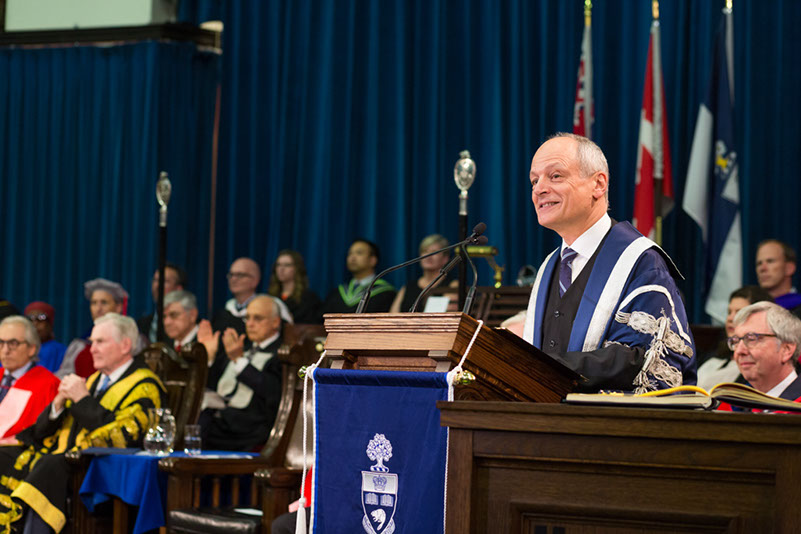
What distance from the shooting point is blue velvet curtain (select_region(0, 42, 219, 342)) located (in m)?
9.67

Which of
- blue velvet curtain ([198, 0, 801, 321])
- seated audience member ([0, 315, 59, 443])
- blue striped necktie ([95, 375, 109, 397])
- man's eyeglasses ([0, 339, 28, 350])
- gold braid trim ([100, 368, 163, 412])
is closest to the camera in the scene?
gold braid trim ([100, 368, 163, 412])

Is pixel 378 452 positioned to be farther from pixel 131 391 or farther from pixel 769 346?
pixel 131 391

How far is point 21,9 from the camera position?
1016 centimetres

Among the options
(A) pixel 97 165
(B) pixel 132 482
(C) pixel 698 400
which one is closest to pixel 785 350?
(C) pixel 698 400

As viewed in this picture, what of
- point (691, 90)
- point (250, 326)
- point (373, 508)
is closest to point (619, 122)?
point (691, 90)

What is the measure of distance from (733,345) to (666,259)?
133cm

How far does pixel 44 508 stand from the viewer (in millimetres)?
5699

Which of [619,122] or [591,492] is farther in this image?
[619,122]

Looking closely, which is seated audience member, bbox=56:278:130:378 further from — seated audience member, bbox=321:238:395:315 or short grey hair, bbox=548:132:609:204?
short grey hair, bbox=548:132:609:204

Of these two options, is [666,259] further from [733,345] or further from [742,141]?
[742,141]

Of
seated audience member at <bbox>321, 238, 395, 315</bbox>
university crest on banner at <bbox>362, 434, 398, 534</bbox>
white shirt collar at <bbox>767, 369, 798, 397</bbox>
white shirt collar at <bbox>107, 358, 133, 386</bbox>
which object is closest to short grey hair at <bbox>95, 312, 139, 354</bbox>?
white shirt collar at <bbox>107, 358, 133, 386</bbox>

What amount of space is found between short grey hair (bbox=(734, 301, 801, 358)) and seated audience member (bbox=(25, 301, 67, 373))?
18.0 ft

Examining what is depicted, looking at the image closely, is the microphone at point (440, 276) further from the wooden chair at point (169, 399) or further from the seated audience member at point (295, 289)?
the seated audience member at point (295, 289)

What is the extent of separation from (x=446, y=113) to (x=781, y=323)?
539cm
